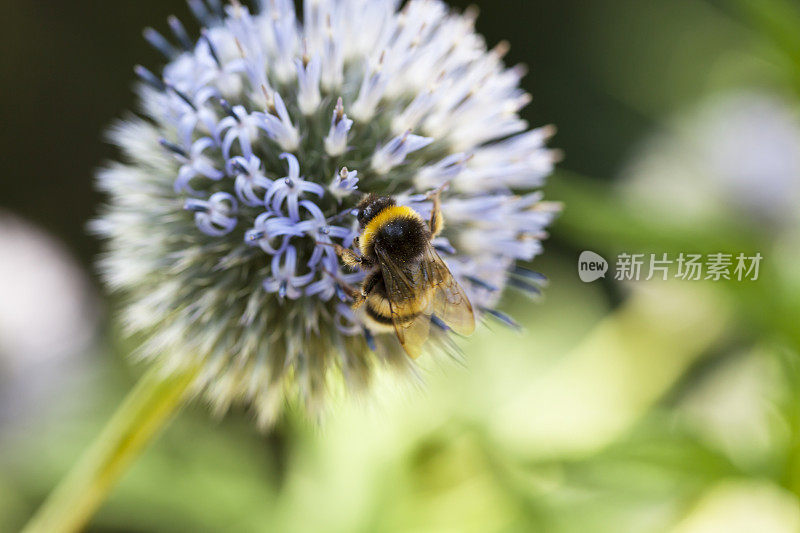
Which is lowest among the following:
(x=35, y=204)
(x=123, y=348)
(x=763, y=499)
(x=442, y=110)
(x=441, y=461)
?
(x=763, y=499)

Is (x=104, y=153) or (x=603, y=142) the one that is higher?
(x=104, y=153)

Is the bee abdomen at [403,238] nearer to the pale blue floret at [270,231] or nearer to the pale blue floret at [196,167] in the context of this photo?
the pale blue floret at [270,231]

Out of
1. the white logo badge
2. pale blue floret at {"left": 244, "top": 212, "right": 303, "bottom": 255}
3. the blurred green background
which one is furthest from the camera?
the white logo badge

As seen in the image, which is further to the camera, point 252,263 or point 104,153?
point 104,153

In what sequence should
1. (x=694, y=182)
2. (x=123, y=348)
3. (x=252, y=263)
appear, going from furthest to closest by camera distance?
1. (x=694, y=182)
2. (x=123, y=348)
3. (x=252, y=263)

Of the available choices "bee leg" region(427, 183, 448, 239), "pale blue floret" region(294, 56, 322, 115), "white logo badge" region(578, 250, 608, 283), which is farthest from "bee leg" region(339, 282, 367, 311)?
"white logo badge" region(578, 250, 608, 283)

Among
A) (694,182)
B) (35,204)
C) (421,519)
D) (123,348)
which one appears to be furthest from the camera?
(35,204)

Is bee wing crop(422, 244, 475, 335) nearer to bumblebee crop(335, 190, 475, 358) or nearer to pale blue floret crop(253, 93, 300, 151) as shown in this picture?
bumblebee crop(335, 190, 475, 358)

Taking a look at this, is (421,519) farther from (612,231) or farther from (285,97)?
(285,97)

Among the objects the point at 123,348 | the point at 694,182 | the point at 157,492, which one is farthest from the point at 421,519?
the point at 694,182
